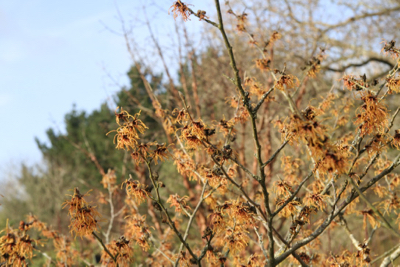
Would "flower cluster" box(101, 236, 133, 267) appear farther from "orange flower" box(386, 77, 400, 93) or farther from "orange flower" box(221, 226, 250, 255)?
"orange flower" box(386, 77, 400, 93)

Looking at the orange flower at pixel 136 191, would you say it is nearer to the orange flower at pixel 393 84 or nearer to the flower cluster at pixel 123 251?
the flower cluster at pixel 123 251

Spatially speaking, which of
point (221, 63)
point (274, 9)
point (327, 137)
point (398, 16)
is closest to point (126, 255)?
point (327, 137)

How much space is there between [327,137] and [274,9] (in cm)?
788

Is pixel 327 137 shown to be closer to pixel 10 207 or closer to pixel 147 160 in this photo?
pixel 147 160

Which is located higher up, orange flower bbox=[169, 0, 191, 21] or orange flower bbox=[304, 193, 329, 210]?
orange flower bbox=[169, 0, 191, 21]

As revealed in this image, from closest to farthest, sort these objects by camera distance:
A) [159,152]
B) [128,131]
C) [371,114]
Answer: [371,114] → [128,131] → [159,152]

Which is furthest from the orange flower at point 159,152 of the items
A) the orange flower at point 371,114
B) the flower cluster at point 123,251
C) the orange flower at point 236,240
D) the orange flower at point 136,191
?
the orange flower at point 371,114

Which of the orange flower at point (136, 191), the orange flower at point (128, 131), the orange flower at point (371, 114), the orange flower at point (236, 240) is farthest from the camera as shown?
the orange flower at point (236, 240)

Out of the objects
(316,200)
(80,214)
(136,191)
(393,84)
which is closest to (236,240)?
(316,200)

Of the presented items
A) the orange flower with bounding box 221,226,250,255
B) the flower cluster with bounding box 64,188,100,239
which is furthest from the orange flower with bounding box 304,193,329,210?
the flower cluster with bounding box 64,188,100,239

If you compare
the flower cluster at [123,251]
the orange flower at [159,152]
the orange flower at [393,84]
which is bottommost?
the flower cluster at [123,251]

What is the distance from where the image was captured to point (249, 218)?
205 cm

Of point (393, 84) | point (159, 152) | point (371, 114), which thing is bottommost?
point (159, 152)

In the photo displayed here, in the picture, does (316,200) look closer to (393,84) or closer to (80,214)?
(393,84)
